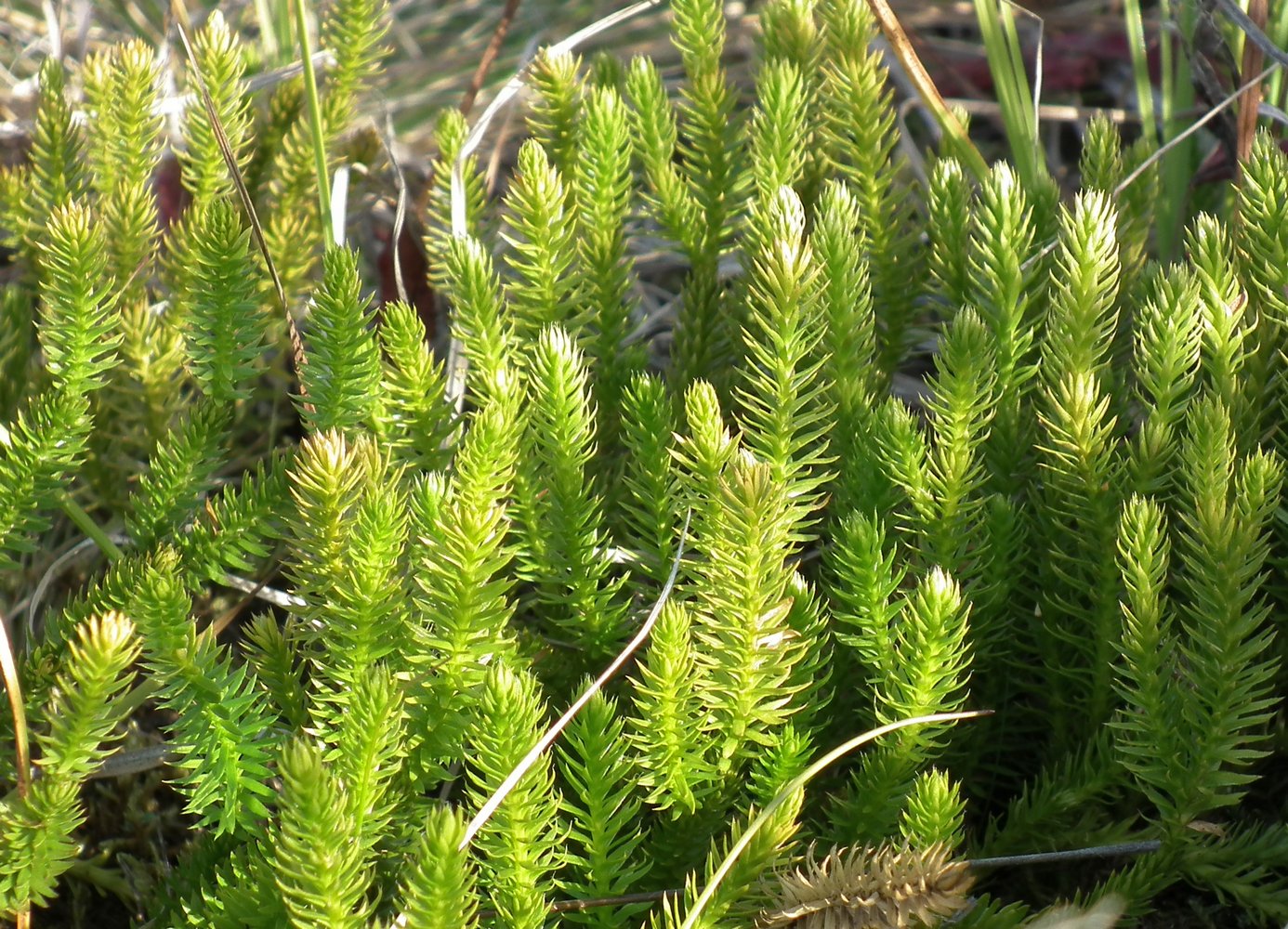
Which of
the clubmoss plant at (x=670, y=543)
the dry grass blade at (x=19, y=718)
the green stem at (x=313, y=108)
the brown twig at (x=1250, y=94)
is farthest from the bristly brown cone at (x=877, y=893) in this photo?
the brown twig at (x=1250, y=94)

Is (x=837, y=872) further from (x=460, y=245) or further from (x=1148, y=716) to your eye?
(x=460, y=245)

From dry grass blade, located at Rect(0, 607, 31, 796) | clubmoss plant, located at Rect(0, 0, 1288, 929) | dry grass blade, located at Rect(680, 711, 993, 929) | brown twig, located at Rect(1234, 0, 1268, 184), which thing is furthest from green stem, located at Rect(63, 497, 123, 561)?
brown twig, located at Rect(1234, 0, 1268, 184)

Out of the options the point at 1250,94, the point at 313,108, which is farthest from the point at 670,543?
the point at 1250,94

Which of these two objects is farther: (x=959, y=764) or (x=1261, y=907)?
(x=959, y=764)

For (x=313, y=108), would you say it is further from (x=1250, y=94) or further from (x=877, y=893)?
(x=1250, y=94)

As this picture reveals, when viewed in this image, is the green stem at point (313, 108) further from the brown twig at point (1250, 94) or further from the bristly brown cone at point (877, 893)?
the brown twig at point (1250, 94)

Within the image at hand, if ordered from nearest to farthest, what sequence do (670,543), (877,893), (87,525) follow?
(877,893)
(670,543)
(87,525)

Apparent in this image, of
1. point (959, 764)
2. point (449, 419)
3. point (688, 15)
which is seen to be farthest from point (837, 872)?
point (688, 15)

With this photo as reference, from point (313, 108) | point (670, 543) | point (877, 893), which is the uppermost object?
point (313, 108)
